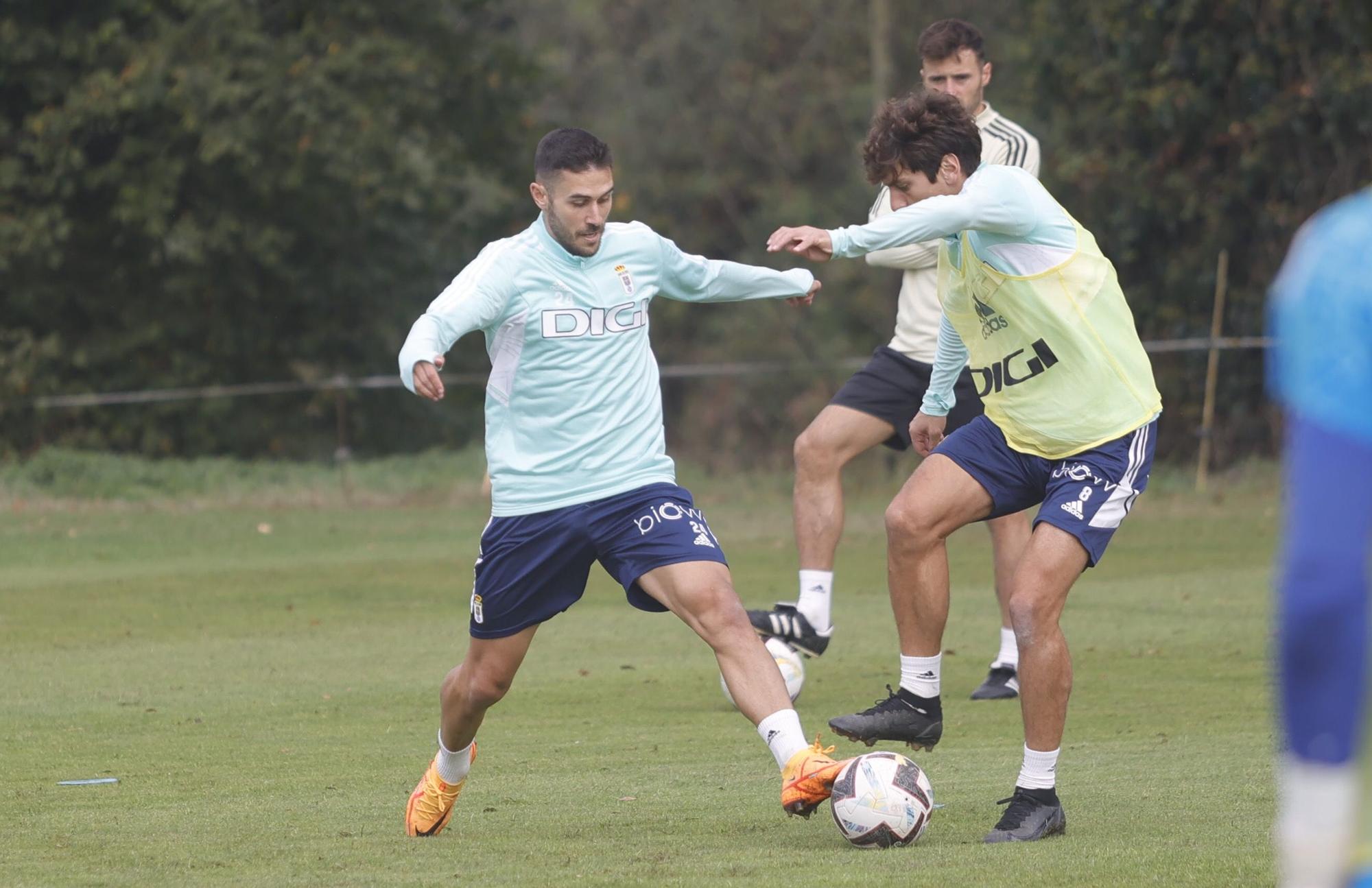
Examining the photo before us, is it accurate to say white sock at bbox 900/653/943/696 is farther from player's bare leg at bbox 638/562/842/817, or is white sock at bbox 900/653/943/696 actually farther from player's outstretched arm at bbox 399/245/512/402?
player's outstretched arm at bbox 399/245/512/402

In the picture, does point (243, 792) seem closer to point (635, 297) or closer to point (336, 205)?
point (635, 297)

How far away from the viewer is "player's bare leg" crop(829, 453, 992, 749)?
21.1ft

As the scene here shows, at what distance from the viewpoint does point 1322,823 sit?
6.75ft

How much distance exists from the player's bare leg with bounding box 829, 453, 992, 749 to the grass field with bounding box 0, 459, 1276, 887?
311mm

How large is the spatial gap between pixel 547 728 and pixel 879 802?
3125mm

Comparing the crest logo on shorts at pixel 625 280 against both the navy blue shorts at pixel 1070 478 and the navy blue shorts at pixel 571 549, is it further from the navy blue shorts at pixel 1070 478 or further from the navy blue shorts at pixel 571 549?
the navy blue shorts at pixel 1070 478

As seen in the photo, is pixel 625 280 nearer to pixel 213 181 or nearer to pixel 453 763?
pixel 453 763

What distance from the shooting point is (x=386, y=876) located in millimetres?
5199

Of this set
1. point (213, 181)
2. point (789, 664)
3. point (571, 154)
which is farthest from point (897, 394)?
point (213, 181)

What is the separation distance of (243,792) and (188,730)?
1.52 m

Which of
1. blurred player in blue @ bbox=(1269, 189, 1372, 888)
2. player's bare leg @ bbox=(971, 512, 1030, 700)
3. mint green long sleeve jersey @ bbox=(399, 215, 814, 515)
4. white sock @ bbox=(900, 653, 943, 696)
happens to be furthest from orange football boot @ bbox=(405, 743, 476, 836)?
blurred player in blue @ bbox=(1269, 189, 1372, 888)

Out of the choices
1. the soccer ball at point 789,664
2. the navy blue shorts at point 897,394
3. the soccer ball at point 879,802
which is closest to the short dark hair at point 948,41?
the navy blue shorts at point 897,394

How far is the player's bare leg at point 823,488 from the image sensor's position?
29.6 ft

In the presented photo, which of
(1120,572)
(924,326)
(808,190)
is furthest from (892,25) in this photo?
(924,326)
